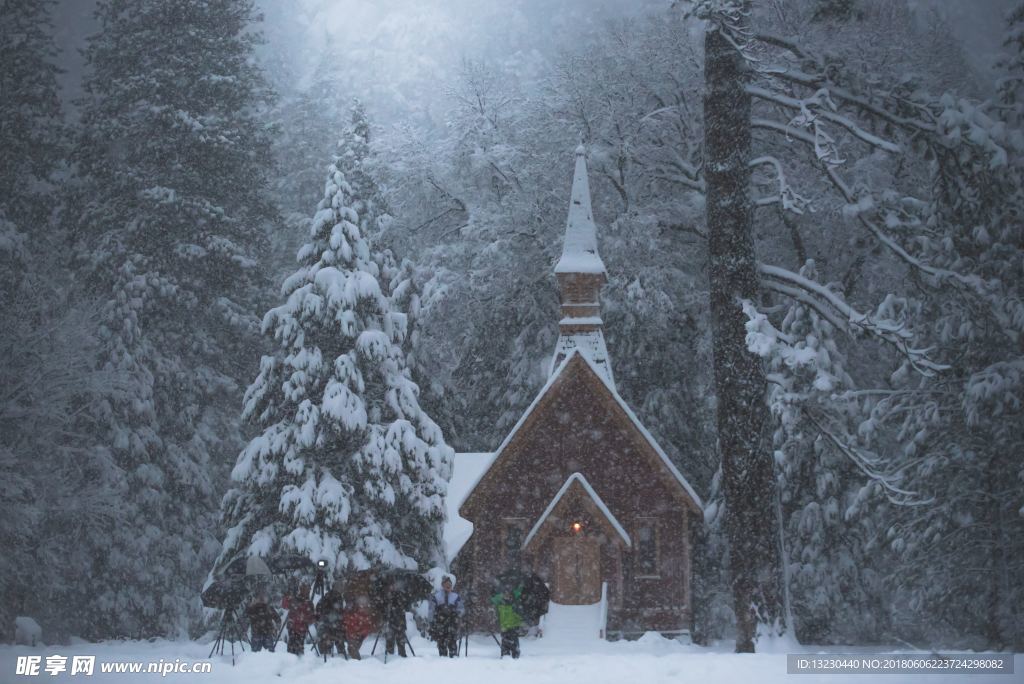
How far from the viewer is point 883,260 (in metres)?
30.4

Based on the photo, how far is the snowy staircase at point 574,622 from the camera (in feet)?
82.9

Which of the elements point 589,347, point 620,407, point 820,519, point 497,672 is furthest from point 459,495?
point 497,672

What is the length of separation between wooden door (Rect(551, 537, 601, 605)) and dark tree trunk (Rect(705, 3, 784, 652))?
11.3 metres

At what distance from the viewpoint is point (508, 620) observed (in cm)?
1672

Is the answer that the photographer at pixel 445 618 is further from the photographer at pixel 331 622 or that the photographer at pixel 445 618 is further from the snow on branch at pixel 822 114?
the snow on branch at pixel 822 114

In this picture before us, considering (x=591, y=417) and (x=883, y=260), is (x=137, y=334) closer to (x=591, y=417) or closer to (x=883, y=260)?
(x=591, y=417)

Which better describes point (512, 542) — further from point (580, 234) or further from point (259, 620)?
point (259, 620)

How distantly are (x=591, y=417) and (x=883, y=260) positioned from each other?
950cm

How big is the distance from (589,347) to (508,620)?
15.4 m

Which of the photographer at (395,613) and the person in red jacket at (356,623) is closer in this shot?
the photographer at (395,613)

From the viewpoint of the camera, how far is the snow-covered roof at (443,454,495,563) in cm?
2847

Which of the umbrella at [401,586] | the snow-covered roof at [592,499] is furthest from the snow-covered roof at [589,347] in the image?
the umbrella at [401,586]

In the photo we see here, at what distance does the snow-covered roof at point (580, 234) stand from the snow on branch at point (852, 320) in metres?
13.8

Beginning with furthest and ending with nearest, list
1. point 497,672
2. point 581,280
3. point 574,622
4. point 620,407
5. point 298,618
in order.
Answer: point 581,280 → point 620,407 → point 574,622 → point 298,618 → point 497,672
